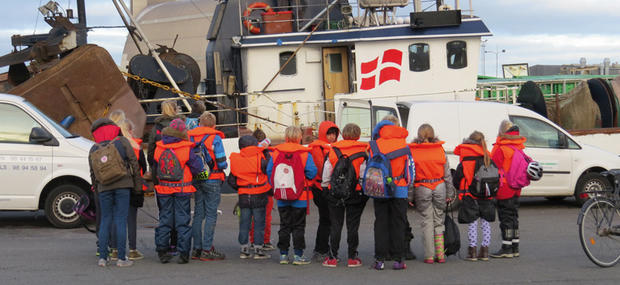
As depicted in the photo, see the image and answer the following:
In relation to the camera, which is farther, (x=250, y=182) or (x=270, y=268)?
(x=250, y=182)

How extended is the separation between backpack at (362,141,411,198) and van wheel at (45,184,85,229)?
5319mm

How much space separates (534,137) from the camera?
14.2 m

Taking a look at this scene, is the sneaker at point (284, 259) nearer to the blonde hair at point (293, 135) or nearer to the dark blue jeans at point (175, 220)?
the dark blue jeans at point (175, 220)

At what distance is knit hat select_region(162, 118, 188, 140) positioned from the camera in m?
8.67

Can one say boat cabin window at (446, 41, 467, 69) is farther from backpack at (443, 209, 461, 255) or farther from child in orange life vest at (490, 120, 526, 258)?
backpack at (443, 209, 461, 255)

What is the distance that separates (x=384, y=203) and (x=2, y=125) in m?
6.13

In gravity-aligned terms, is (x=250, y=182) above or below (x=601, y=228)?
above

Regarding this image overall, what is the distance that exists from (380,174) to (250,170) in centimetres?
159

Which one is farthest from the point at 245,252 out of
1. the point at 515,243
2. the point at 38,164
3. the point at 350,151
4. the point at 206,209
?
the point at 38,164

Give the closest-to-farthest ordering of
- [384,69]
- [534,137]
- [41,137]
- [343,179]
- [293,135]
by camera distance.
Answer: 1. [343,179]
2. [293,135]
3. [41,137]
4. [534,137]
5. [384,69]

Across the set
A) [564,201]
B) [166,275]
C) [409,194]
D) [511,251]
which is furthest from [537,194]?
[166,275]

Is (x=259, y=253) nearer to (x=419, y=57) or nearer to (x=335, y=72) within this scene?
(x=335, y=72)

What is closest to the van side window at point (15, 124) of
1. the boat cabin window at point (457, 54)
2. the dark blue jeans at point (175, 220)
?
the dark blue jeans at point (175, 220)

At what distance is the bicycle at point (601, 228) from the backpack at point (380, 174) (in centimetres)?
188
